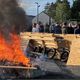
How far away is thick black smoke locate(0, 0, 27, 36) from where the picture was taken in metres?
15.6

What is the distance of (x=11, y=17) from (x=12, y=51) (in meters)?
1.24

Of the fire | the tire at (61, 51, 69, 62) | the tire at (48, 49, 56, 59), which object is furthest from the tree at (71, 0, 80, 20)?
the fire

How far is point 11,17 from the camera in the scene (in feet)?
51.7

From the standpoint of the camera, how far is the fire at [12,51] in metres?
15.4

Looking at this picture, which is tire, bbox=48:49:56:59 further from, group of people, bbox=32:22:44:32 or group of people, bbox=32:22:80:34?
group of people, bbox=32:22:44:32

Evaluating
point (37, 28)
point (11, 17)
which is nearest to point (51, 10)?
point (37, 28)

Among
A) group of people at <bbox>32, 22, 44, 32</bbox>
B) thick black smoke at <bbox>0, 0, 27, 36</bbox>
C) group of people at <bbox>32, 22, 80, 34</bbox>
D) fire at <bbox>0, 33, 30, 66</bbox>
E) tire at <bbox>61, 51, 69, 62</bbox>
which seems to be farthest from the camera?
group of people at <bbox>32, 22, 44, 32</bbox>

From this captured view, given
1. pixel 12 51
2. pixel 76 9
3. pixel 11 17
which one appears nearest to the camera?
pixel 12 51

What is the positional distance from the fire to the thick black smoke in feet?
0.95

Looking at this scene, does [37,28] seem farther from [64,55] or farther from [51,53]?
[64,55]

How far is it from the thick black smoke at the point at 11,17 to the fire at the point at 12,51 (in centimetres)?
29

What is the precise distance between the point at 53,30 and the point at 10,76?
1365 cm

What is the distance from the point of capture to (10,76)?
14.4 metres

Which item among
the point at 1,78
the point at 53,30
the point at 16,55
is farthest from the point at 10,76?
the point at 53,30
